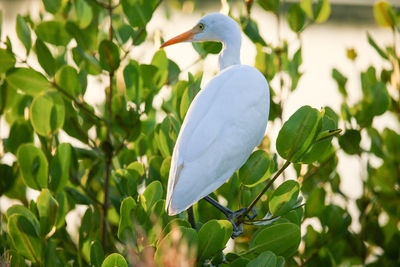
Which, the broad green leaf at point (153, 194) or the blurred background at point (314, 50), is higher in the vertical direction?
the broad green leaf at point (153, 194)

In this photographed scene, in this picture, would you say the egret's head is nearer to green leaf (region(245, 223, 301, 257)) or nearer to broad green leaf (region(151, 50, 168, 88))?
broad green leaf (region(151, 50, 168, 88))

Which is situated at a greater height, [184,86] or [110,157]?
[184,86]

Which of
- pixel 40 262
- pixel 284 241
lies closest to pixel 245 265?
pixel 284 241

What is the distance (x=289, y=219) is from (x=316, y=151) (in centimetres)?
29

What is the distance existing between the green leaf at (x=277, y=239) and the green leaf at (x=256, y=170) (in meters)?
0.12

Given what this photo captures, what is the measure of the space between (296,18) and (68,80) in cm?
72

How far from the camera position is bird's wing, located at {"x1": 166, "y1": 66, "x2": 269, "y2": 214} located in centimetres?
118

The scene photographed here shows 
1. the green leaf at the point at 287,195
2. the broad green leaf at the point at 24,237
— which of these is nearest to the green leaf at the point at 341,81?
the green leaf at the point at 287,195

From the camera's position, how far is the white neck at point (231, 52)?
142 centimetres

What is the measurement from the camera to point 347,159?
3836 mm

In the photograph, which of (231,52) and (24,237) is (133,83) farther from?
(24,237)

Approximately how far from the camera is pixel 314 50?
5930 millimetres

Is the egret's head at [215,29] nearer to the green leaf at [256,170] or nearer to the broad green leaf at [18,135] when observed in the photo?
the green leaf at [256,170]

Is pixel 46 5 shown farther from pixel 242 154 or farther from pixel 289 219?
pixel 289 219
